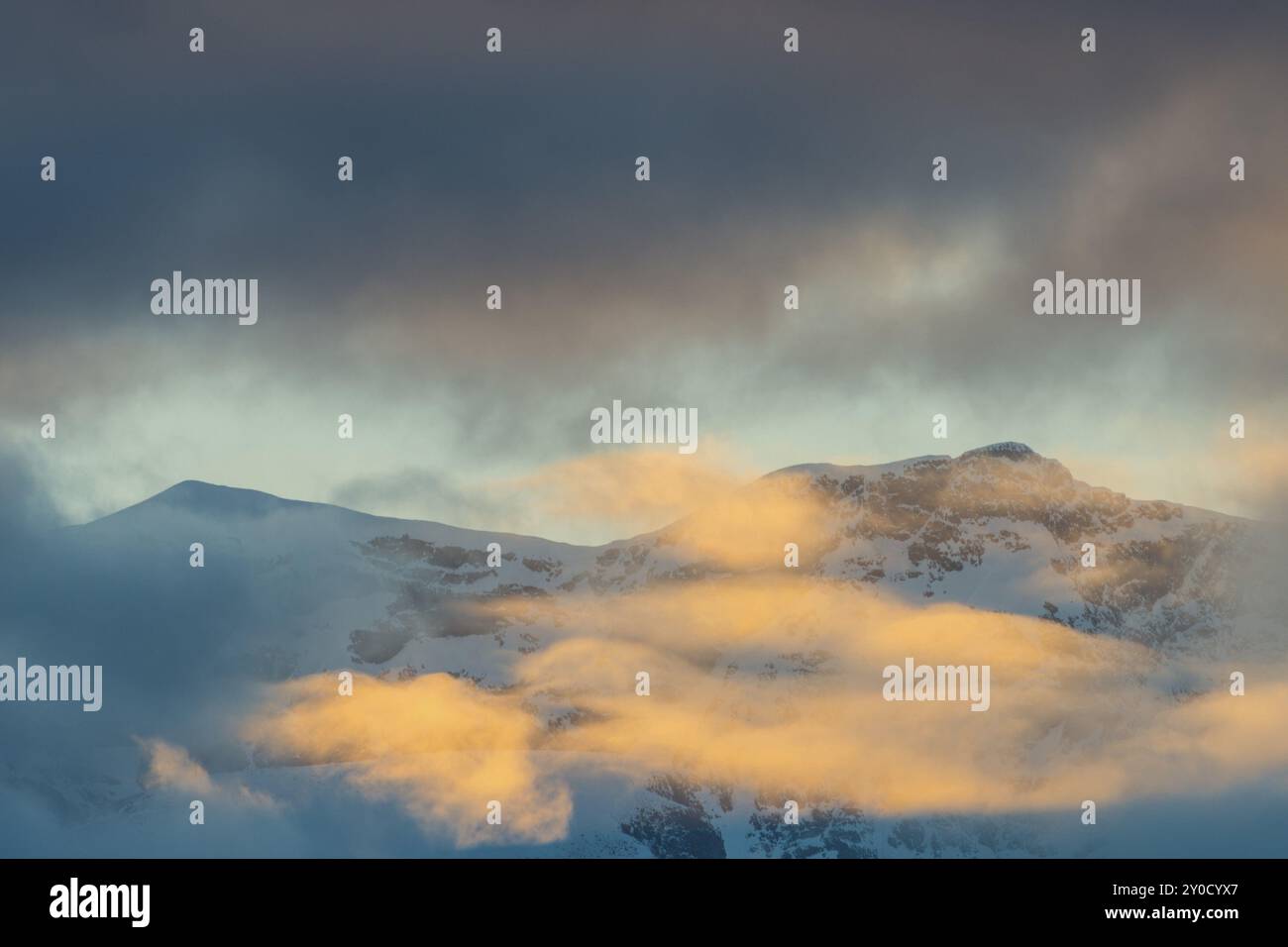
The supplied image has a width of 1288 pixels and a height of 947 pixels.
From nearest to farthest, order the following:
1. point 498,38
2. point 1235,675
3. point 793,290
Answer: point 498,38
point 793,290
point 1235,675

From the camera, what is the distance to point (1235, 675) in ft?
360

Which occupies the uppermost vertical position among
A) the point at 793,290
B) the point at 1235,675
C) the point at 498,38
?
the point at 498,38
